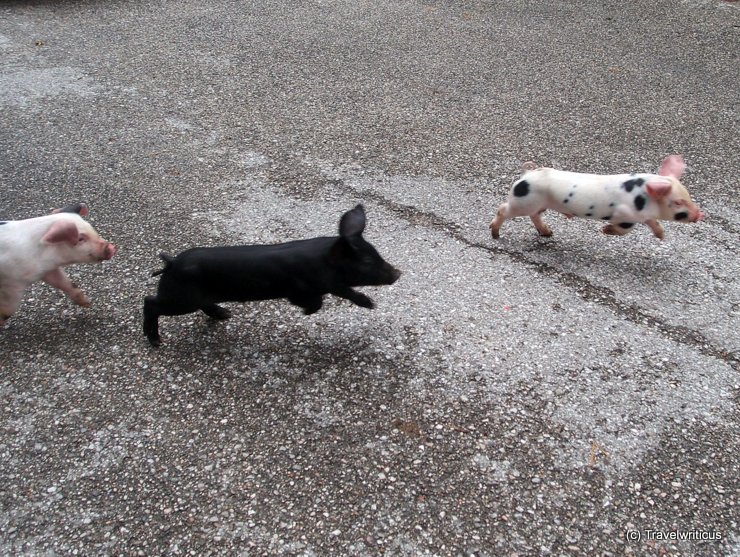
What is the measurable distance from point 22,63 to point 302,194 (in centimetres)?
423

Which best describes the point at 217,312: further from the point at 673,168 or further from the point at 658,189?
the point at 673,168

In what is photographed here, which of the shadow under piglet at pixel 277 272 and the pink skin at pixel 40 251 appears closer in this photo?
the shadow under piglet at pixel 277 272

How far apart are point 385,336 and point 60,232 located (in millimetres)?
1711

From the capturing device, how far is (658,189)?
139 inches

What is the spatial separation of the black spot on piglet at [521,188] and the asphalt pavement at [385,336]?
413mm

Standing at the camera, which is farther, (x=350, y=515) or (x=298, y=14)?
(x=298, y=14)

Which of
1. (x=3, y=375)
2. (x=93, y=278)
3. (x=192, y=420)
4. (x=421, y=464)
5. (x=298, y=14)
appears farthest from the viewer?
(x=298, y=14)

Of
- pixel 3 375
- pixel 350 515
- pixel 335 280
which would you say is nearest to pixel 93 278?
pixel 3 375

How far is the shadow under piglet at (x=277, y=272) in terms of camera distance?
296 cm

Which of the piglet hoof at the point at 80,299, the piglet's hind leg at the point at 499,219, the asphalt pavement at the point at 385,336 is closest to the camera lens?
the asphalt pavement at the point at 385,336

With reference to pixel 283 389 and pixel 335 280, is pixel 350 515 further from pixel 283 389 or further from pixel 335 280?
pixel 335 280

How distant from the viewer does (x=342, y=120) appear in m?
5.62

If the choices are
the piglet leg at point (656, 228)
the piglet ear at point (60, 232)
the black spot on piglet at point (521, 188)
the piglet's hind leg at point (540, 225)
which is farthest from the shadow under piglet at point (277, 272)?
the piglet leg at point (656, 228)

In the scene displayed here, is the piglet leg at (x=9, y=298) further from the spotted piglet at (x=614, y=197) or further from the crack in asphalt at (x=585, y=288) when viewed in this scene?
the spotted piglet at (x=614, y=197)
